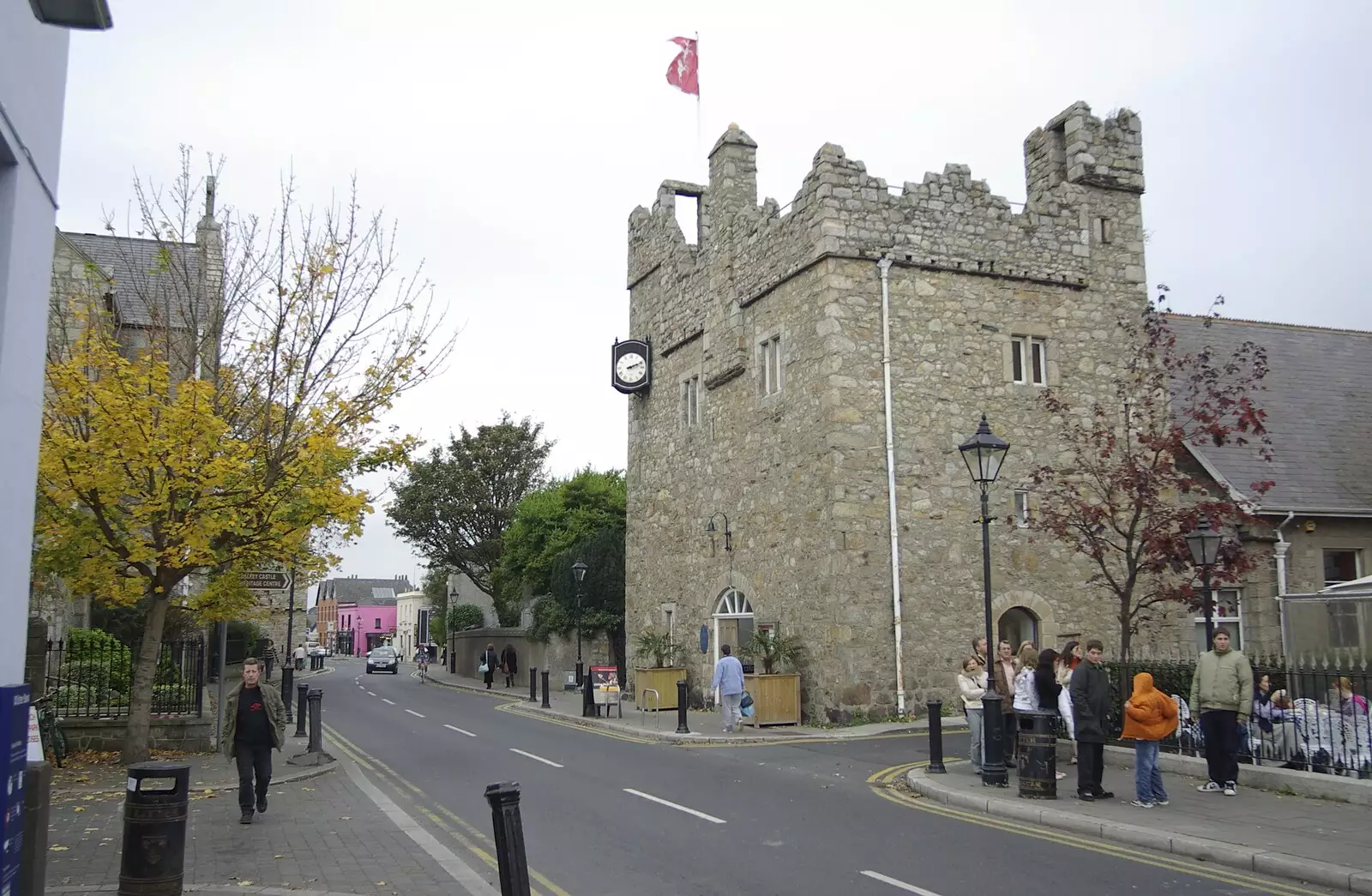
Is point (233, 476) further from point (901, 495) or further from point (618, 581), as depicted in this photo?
point (618, 581)

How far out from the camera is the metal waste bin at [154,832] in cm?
722

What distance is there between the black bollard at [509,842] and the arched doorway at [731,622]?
1715 centimetres

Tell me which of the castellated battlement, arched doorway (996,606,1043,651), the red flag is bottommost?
arched doorway (996,606,1043,651)

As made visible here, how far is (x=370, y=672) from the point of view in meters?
60.5

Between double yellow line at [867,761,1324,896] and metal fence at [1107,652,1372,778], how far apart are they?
2.51 meters

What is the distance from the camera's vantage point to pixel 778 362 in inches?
863

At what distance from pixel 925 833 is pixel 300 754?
9740 millimetres

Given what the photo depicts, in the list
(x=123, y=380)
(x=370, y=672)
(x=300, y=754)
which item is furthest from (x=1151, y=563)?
(x=370, y=672)

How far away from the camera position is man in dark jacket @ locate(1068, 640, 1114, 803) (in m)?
11.1

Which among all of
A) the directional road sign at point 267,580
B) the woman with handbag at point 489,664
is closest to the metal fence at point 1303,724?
the directional road sign at point 267,580

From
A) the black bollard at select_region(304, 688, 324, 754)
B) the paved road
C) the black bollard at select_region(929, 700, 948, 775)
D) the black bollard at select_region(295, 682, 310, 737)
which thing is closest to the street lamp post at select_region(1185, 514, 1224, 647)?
the black bollard at select_region(929, 700, 948, 775)

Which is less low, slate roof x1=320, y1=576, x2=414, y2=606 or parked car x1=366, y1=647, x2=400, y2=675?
slate roof x1=320, y1=576, x2=414, y2=606

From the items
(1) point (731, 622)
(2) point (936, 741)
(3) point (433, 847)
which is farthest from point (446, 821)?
(1) point (731, 622)

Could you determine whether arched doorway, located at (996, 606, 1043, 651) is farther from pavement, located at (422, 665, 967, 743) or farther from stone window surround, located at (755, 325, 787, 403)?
stone window surround, located at (755, 325, 787, 403)
